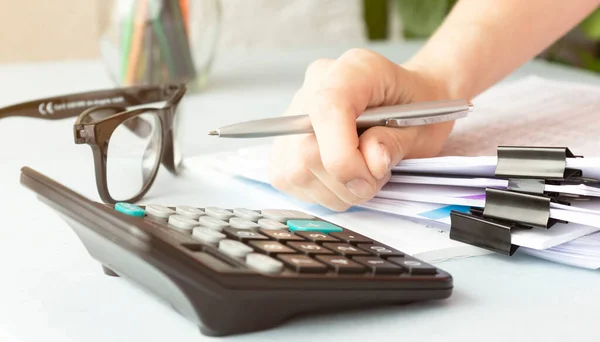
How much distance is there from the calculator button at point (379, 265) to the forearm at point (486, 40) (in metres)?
0.29

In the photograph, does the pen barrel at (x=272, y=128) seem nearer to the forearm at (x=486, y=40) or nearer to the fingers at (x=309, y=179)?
the fingers at (x=309, y=179)

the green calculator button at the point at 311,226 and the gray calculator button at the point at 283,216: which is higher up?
the gray calculator button at the point at 283,216

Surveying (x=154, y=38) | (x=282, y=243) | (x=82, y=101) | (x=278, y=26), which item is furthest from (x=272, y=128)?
(x=278, y=26)

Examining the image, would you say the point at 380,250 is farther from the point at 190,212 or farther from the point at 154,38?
the point at 154,38

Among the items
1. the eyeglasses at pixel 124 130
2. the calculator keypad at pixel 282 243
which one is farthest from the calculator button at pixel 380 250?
the eyeglasses at pixel 124 130

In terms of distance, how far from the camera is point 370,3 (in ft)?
5.53

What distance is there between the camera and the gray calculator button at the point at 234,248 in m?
0.37

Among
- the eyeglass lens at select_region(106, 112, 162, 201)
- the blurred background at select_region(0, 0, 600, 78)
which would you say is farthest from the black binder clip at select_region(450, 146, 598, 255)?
the blurred background at select_region(0, 0, 600, 78)

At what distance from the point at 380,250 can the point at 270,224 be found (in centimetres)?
7

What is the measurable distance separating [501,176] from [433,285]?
115mm

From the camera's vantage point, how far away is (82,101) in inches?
28.2

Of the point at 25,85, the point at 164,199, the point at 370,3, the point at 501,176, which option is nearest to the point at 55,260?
the point at 164,199

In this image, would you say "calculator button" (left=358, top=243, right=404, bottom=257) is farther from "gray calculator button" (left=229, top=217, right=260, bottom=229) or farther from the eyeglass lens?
the eyeglass lens

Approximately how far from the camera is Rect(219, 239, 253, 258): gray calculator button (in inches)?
14.7
